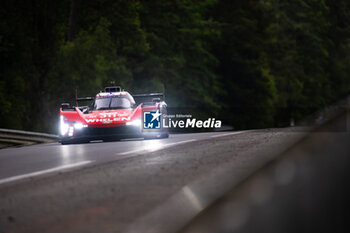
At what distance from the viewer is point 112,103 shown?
18.8 m

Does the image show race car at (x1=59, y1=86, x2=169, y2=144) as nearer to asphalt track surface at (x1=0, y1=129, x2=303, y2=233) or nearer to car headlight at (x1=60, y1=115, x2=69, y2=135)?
car headlight at (x1=60, y1=115, x2=69, y2=135)

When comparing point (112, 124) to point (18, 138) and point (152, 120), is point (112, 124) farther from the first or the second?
point (18, 138)

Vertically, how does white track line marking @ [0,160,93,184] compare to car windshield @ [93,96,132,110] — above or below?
below

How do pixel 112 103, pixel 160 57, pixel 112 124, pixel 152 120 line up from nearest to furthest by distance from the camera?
pixel 112 124, pixel 152 120, pixel 112 103, pixel 160 57

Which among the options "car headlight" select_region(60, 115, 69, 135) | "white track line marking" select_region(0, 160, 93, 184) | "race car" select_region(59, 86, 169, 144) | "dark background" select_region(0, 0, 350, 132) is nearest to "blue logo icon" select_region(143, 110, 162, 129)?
"race car" select_region(59, 86, 169, 144)

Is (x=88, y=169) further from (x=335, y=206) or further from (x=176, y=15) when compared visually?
(x=176, y=15)

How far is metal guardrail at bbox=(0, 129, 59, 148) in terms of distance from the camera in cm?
1852

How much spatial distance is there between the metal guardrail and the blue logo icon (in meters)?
4.04

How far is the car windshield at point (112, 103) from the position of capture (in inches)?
734

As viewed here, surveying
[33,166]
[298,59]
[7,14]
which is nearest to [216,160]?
[33,166]

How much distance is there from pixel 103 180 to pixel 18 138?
11702 millimetres

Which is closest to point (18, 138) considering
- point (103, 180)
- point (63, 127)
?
point (63, 127)

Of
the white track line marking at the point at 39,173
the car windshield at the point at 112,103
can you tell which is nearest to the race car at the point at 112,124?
the car windshield at the point at 112,103

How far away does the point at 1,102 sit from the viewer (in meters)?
34.6
